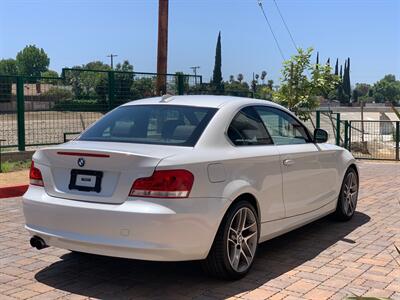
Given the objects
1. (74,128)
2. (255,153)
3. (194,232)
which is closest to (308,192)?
(255,153)

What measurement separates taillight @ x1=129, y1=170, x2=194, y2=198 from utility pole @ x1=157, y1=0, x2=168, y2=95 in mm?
10014

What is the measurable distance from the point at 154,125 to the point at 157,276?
1429 millimetres

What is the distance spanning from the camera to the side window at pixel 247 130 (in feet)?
17.0

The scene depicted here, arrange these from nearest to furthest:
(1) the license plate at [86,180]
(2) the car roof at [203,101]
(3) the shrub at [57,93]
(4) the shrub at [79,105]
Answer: (1) the license plate at [86,180], (2) the car roof at [203,101], (3) the shrub at [57,93], (4) the shrub at [79,105]

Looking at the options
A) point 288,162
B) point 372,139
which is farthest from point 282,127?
point 372,139

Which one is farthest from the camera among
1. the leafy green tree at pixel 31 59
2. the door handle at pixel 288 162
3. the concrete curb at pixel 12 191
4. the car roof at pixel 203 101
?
the leafy green tree at pixel 31 59

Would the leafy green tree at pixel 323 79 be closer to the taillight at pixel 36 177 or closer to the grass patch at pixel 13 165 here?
the grass patch at pixel 13 165

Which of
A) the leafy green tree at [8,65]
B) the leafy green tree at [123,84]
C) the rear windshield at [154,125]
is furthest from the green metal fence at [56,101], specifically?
the leafy green tree at [8,65]

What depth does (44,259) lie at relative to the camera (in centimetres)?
558

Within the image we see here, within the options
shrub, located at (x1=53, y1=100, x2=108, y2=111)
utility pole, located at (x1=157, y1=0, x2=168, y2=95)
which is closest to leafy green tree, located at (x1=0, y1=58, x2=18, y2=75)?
utility pole, located at (x1=157, y1=0, x2=168, y2=95)

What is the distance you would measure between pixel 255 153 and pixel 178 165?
113 cm

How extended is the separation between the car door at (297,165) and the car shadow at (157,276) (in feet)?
1.72

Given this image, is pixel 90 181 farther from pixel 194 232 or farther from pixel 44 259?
pixel 44 259

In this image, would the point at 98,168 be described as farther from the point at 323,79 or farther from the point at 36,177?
the point at 323,79
